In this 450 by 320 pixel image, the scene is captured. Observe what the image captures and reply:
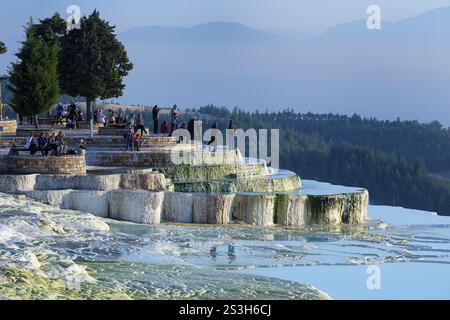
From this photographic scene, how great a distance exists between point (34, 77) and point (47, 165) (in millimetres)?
10572

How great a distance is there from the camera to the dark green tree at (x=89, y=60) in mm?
49344

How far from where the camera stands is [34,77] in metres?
44.1

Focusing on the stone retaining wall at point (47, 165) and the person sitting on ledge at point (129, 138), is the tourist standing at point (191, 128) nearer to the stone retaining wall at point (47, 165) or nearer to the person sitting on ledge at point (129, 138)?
the person sitting on ledge at point (129, 138)

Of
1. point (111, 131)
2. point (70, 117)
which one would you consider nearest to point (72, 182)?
point (111, 131)

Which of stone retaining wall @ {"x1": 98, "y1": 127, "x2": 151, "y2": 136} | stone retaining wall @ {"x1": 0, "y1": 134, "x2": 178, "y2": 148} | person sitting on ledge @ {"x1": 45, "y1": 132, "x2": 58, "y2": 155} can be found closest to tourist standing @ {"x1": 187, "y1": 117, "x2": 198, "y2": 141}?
stone retaining wall @ {"x1": 0, "y1": 134, "x2": 178, "y2": 148}

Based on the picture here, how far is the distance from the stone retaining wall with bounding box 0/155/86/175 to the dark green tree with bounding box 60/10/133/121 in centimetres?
1486

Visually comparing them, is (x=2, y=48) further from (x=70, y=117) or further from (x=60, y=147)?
(x=60, y=147)

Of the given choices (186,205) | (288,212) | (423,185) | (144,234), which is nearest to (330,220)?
(288,212)

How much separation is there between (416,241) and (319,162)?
82155mm

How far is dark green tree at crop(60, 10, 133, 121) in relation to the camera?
4934cm

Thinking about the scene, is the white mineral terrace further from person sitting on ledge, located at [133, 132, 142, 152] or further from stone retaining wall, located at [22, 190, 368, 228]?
person sitting on ledge, located at [133, 132, 142, 152]

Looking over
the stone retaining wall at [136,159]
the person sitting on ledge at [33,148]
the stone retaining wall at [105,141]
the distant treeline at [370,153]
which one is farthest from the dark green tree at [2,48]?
the distant treeline at [370,153]
